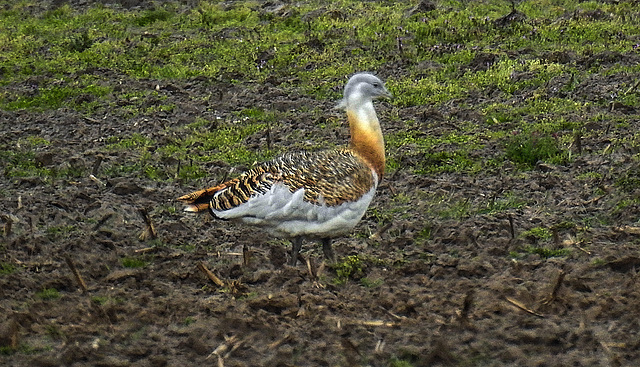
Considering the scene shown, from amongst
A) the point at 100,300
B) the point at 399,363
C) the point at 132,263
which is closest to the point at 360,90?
the point at 132,263

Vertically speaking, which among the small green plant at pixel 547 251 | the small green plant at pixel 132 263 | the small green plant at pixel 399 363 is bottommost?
the small green plant at pixel 547 251

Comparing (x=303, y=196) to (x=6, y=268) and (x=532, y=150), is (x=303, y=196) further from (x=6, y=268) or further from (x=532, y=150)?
(x=532, y=150)

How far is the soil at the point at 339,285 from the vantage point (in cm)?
491

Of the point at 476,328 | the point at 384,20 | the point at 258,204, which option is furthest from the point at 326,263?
the point at 384,20

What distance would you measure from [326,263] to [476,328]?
1630mm

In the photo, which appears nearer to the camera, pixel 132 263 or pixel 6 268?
pixel 6 268

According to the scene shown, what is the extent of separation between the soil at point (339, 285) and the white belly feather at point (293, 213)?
0.27 m

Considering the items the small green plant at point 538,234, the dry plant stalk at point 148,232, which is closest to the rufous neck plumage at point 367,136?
the small green plant at point 538,234

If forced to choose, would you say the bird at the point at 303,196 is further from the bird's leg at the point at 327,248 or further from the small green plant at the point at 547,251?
the small green plant at the point at 547,251

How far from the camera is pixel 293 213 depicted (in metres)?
6.46

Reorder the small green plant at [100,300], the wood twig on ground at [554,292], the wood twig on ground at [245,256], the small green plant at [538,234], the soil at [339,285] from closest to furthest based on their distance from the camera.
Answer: the soil at [339,285]
the wood twig on ground at [554,292]
the small green plant at [100,300]
the wood twig on ground at [245,256]
the small green plant at [538,234]

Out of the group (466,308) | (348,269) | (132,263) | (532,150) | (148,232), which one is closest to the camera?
(466,308)

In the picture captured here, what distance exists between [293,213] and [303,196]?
0.14 m

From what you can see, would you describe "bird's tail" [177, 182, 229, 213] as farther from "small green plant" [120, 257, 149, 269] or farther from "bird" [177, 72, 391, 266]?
"small green plant" [120, 257, 149, 269]
